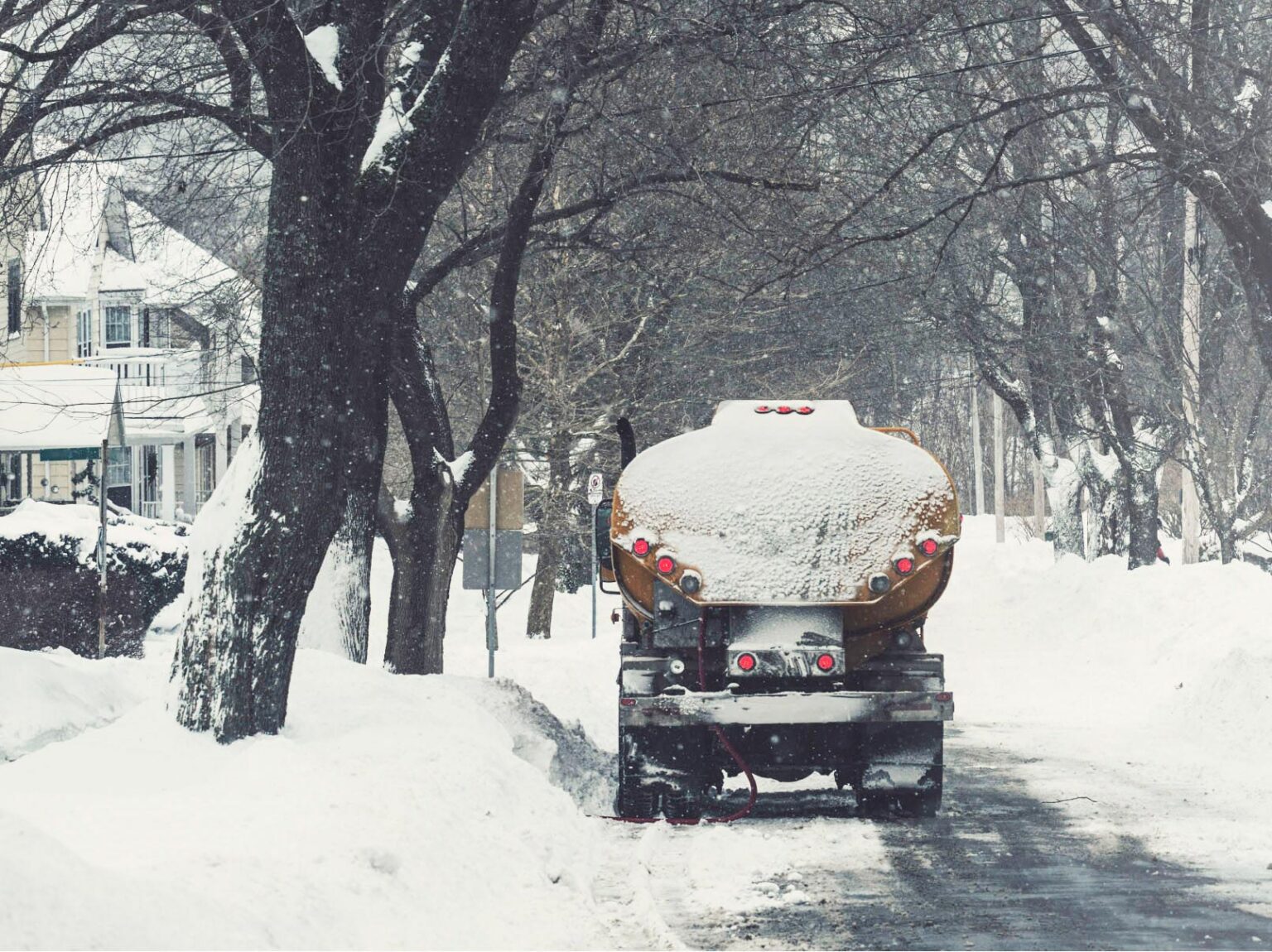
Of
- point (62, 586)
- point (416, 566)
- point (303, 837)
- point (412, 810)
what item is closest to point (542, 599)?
point (62, 586)

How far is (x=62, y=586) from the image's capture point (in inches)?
849

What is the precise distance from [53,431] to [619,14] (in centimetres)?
2032

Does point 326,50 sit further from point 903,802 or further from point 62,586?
point 62,586

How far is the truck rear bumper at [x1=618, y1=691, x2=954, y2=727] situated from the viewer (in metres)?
10.1

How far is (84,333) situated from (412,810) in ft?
124

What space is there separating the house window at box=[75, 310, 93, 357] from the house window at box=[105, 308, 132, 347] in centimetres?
84

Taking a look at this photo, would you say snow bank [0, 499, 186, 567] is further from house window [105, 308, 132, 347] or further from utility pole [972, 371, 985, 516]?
utility pole [972, 371, 985, 516]

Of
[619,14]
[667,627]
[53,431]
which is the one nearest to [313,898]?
[667,627]

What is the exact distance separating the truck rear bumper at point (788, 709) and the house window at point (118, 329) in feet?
120

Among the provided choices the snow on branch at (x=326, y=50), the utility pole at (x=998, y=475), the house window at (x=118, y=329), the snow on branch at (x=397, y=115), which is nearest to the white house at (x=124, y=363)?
the house window at (x=118, y=329)

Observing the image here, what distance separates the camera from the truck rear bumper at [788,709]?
33.1 ft

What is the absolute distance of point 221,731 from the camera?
970 cm

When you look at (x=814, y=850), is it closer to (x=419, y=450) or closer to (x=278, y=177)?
(x=278, y=177)

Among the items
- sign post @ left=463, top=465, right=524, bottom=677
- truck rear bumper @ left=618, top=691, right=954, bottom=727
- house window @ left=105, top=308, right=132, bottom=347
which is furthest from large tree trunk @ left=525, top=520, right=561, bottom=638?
truck rear bumper @ left=618, top=691, right=954, bottom=727
